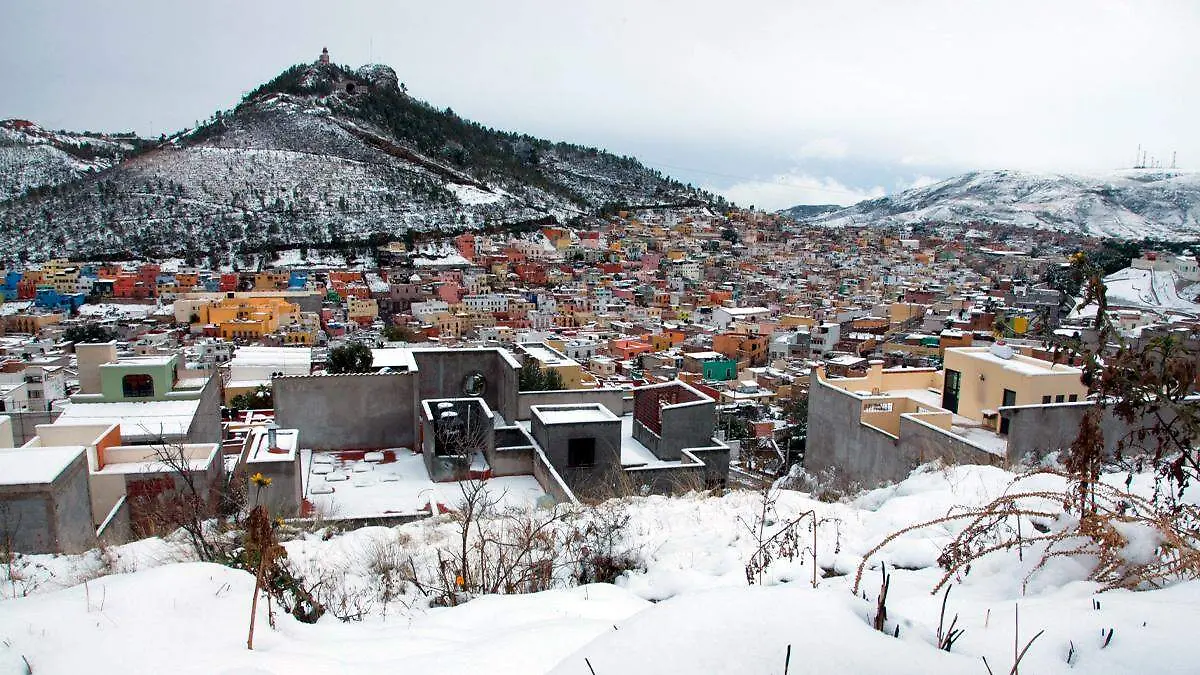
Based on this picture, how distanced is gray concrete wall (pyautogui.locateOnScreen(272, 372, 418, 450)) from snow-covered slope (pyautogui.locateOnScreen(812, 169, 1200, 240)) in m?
134

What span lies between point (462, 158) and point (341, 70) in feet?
85.2

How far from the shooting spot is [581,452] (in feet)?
25.9

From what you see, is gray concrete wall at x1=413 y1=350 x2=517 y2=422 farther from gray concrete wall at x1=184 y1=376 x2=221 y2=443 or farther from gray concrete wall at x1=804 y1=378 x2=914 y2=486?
gray concrete wall at x1=184 y1=376 x2=221 y2=443

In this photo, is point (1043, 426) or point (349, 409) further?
point (349, 409)

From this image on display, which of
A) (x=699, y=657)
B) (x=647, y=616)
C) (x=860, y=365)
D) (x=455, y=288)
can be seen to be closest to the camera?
(x=699, y=657)

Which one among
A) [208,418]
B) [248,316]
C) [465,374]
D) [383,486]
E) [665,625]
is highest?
[665,625]

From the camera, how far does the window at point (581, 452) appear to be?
7801 mm

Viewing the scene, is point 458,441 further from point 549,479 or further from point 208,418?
point 208,418

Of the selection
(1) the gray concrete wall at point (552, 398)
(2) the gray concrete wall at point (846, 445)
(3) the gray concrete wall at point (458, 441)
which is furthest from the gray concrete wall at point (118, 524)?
(2) the gray concrete wall at point (846, 445)

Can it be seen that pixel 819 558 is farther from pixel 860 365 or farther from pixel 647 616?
pixel 860 365

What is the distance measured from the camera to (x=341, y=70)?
324 ft

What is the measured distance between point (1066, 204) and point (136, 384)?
6430 inches

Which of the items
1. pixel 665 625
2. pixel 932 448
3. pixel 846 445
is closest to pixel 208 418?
pixel 846 445

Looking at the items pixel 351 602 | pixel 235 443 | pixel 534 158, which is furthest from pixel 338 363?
pixel 534 158
